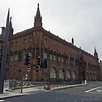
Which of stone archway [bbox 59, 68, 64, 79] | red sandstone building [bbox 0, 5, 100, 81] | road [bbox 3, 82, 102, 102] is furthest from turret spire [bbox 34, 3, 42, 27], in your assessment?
road [bbox 3, 82, 102, 102]

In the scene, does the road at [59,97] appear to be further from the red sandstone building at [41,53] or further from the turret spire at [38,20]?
the turret spire at [38,20]

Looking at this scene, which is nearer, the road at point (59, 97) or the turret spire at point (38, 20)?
the road at point (59, 97)

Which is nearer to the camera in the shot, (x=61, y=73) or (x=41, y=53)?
(x=41, y=53)

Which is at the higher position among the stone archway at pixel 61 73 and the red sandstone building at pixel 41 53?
the red sandstone building at pixel 41 53

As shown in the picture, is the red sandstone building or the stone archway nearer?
the red sandstone building

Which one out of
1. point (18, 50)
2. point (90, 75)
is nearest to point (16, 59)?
point (18, 50)

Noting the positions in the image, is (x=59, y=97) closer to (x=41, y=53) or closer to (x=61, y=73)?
(x=41, y=53)

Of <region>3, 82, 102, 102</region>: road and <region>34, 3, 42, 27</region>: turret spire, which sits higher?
<region>34, 3, 42, 27</region>: turret spire

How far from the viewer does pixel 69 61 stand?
52594 millimetres

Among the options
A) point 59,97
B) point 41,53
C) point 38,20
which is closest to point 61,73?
point 41,53

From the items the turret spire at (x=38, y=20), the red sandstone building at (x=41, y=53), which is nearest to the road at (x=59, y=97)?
the red sandstone building at (x=41, y=53)

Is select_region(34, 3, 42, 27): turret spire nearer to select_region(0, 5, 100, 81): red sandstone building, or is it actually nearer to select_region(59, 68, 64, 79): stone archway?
select_region(0, 5, 100, 81): red sandstone building

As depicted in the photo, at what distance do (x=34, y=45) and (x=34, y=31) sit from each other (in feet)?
12.5

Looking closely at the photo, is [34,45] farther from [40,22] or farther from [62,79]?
[62,79]
